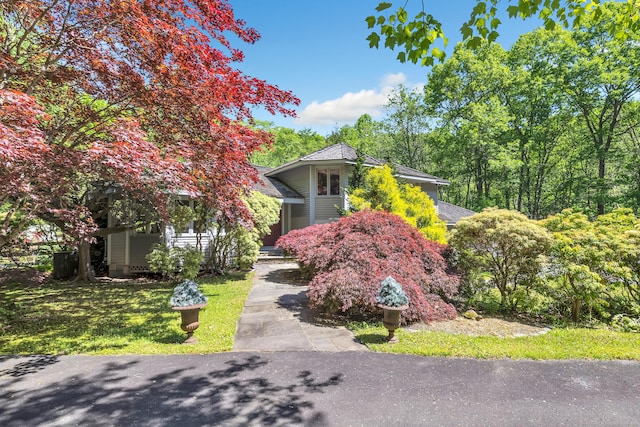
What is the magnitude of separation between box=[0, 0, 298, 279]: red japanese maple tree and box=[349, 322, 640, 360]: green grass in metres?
4.57

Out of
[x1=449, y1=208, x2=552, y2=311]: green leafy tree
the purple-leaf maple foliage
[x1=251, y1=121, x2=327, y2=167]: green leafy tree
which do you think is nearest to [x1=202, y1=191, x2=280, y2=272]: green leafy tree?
the purple-leaf maple foliage

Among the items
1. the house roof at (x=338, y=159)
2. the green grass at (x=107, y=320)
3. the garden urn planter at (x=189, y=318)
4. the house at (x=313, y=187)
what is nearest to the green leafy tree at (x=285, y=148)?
the house at (x=313, y=187)

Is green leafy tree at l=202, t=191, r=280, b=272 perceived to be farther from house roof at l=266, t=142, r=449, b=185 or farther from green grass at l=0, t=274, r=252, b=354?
house roof at l=266, t=142, r=449, b=185

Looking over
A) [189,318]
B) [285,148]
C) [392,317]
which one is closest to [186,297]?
[189,318]

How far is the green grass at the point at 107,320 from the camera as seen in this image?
16.7ft

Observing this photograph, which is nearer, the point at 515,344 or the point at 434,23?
the point at 434,23

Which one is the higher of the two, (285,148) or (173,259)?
(285,148)

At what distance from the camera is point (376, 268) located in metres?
6.54

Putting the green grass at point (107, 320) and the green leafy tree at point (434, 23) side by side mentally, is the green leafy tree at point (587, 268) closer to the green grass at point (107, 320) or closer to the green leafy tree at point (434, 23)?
the green leafy tree at point (434, 23)

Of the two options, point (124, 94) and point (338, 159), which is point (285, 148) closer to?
point (338, 159)

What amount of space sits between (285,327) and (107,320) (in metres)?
3.76

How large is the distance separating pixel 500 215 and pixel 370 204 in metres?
5.58

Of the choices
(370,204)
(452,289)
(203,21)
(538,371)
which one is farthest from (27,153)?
(370,204)

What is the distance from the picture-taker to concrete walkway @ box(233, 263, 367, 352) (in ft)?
16.9
